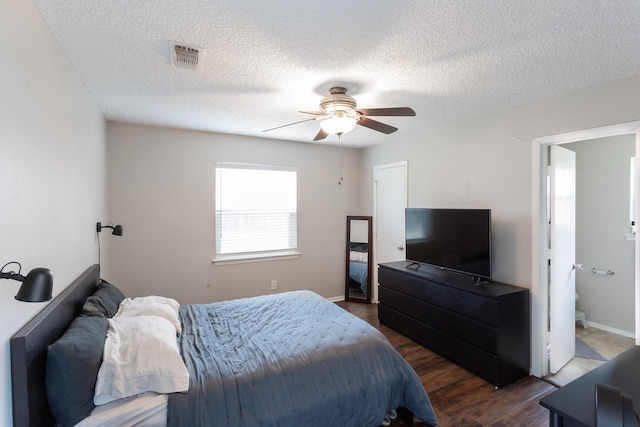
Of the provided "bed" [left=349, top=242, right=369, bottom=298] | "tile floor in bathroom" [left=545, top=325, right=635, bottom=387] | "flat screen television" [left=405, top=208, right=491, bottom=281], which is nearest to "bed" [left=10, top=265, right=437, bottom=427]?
"flat screen television" [left=405, top=208, right=491, bottom=281]

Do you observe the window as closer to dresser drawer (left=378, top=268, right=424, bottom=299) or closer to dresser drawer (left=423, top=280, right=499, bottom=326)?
dresser drawer (left=378, top=268, right=424, bottom=299)

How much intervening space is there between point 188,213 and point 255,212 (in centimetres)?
87

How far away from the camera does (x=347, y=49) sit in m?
1.86

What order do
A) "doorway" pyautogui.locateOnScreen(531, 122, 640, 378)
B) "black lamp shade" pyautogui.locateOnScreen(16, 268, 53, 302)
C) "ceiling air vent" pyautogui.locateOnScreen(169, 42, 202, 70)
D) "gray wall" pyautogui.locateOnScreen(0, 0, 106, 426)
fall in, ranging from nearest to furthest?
1. "black lamp shade" pyautogui.locateOnScreen(16, 268, 53, 302)
2. "gray wall" pyautogui.locateOnScreen(0, 0, 106, 426)
3. "ceiling air vent" pyautogui.locateOnScreen(169, 42, 202, 70)
4. "doorway" pyautogui.locateOnScreen(531, 122, 640, 378)

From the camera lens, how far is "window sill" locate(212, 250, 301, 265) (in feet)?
13.3

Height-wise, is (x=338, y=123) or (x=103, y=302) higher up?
(x=338, y=123)

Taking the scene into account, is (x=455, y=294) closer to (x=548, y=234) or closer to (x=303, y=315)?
(x=548, y=234)

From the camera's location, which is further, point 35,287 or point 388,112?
point 388,112

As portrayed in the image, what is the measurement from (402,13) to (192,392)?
223 centimetres

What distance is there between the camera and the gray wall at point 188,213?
3553 millimetres

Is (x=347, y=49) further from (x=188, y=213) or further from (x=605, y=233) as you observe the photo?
(x=605, y=233)

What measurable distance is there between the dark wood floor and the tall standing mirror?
169 centimetres

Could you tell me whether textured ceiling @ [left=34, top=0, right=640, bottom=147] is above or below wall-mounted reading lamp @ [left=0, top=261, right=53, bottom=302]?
above

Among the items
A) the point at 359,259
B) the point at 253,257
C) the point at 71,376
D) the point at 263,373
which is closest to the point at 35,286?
the point at 71,376
